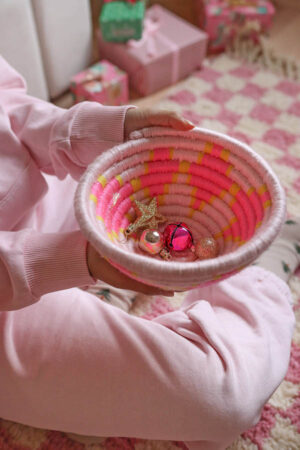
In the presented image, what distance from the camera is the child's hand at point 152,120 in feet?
1.85

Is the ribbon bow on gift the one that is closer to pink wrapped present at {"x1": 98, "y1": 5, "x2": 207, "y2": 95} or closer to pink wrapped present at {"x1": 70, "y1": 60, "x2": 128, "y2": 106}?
pink wrapped present at {"x1": 98, "y1": 5, "x2": 207, "y2": 95}

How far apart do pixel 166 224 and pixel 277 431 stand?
421 mm

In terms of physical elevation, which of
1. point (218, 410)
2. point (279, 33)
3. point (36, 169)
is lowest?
point (218, 410)

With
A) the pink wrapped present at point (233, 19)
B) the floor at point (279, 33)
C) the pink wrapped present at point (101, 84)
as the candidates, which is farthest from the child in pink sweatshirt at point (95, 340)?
the pink wrapped present at point (233, 19)

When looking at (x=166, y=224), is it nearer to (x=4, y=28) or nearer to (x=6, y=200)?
(x=6, y=200)

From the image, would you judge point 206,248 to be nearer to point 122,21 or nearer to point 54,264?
→ point 54,264

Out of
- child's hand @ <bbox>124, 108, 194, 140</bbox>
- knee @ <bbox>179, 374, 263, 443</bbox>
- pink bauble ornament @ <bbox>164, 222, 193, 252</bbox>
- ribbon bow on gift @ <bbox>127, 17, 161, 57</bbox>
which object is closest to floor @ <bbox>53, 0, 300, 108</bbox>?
ribbon bow on gift @ <bbox>127, 17, 161, 57</bbox>

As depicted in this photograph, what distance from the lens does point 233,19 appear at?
144 cm

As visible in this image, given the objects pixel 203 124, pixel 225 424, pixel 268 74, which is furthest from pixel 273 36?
pixel 225 424

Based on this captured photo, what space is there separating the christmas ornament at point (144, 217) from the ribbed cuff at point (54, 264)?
0.08 meters

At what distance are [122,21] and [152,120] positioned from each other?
840 millimetres

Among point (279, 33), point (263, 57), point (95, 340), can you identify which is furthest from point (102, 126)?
point (279, 33)

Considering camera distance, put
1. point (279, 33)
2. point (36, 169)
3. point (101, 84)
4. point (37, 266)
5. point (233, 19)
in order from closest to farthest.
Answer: point (37, 266), point (36, 169), point (101, 84), point (233, 19), point (279, 33)

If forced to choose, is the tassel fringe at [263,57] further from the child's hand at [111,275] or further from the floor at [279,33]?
the child's hand at [111,275]
